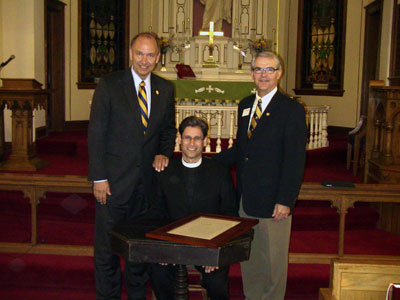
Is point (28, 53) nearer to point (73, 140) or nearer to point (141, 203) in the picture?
point (73, 140)

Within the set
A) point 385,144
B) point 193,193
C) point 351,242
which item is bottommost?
point 351,242

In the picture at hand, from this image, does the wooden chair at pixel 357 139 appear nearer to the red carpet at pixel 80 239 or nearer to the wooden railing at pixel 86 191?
the red carpet at pixel 80 239

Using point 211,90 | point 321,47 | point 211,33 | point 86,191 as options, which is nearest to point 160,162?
point 86,191

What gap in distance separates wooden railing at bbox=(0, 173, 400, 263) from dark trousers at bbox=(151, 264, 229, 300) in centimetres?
93

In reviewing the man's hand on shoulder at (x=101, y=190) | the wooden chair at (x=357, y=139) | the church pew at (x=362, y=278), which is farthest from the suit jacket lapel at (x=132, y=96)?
the wooden chair at (x=357, y=139)

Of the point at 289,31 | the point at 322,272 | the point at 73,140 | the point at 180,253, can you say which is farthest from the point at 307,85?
the point at 180,253

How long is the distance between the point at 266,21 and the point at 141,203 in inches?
324

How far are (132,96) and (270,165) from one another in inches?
34.9

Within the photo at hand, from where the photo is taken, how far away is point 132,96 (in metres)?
2.83

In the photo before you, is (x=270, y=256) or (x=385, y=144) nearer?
(x=270, y=256)

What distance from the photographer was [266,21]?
33.9 feet

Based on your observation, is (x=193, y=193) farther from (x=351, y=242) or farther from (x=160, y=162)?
(x=351, y=242)

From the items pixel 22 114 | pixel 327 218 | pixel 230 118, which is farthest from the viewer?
pixel 230 118

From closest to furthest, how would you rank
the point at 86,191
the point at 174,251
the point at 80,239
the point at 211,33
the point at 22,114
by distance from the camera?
the point at 174,251, the point at 86,191, the point at 80,239, the point at 22,114, the point at 211,33
